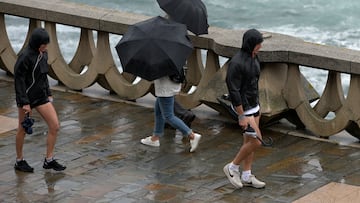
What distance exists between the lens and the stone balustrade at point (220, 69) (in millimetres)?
13094

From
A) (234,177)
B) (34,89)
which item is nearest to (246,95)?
(234,177)

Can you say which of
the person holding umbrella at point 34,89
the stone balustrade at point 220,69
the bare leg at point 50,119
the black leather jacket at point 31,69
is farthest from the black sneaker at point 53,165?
the stone balustrade at point 220,69

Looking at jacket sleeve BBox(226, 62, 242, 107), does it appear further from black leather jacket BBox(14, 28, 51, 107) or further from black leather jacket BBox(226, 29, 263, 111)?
black leather jacket BBox(14, 28, 51, 107)

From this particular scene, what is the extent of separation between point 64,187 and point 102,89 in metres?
3.85

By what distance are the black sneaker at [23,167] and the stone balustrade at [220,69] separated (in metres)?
2.53

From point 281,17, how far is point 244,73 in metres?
16.9

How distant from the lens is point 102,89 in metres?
15.4

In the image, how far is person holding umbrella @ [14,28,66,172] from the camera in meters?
11.7

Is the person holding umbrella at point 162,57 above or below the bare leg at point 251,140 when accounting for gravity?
above

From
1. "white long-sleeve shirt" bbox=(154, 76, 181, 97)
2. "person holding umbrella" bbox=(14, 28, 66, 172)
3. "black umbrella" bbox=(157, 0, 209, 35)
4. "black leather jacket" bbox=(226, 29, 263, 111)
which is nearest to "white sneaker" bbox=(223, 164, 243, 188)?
"black leather jacket" bbox=(226, 29, 263, 111)

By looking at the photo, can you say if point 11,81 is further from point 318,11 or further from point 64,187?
point 318,11

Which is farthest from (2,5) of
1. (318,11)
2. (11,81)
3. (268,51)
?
(318,11)

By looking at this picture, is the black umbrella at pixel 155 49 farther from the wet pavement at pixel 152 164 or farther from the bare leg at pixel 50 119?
the bare leg at pixel 50 119

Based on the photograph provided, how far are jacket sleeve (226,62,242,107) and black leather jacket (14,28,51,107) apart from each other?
1856 mm
